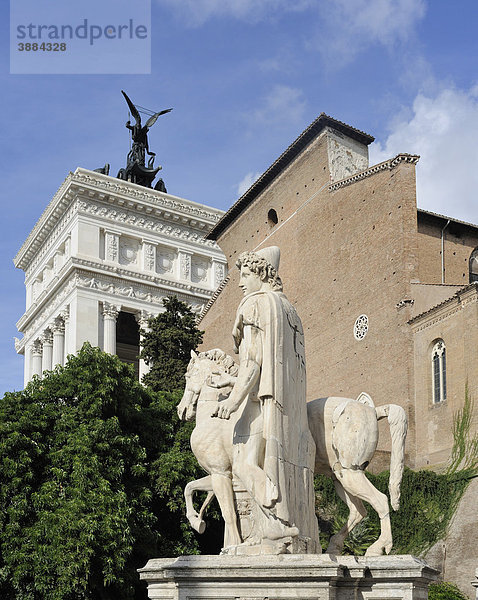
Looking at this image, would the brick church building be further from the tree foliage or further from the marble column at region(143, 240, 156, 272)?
the tree foliage

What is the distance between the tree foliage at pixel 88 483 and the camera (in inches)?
820

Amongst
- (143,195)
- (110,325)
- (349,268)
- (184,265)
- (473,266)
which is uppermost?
(143,195)

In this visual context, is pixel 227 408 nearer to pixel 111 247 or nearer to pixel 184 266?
pixel 111 247

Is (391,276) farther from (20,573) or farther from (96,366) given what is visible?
(20,573)

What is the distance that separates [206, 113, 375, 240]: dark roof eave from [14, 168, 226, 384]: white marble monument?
616 cm

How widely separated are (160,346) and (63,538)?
15.9 metres

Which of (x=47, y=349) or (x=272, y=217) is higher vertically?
(x=272, y=217)

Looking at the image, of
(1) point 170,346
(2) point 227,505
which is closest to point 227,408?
(2) point 227,505

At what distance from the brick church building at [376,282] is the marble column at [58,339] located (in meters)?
12.5

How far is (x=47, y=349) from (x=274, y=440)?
52.3m

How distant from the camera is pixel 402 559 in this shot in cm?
757

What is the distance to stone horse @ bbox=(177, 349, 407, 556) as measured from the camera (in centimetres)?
844

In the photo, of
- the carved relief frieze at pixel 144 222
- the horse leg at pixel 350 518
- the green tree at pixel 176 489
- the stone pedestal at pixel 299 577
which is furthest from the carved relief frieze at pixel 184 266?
the stone pedestal at pixel 299 577

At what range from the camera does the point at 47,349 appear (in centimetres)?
5866
